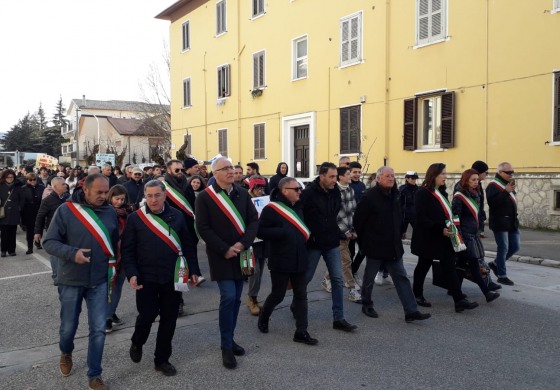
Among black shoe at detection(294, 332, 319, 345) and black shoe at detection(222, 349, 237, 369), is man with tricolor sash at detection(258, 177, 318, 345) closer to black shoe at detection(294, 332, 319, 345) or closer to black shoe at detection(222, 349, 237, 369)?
black shoe at detection(294, 332, 319, 345)

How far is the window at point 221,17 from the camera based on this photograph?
26.8 metres

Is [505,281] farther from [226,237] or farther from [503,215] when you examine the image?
[226,237]

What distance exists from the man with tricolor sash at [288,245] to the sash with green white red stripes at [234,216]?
1.79 ft

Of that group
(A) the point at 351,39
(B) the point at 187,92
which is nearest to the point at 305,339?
(A) the point at 351,39

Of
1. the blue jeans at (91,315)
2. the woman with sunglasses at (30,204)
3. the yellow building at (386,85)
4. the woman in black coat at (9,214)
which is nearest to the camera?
the blue jeans at (91,315)

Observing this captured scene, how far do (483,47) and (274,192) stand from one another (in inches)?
457

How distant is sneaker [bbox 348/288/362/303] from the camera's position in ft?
23.6

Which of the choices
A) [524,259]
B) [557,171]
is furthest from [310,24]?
[524,259]

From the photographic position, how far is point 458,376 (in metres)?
4.55

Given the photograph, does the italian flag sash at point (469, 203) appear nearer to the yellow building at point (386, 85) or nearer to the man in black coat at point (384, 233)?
the man in black coat at point (384, 233)

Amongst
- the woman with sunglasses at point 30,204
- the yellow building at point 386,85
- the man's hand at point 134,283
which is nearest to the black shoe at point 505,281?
the man's hand at point 134,283

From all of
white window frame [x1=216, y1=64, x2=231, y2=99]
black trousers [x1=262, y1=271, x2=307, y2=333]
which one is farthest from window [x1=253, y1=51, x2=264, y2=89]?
black trousers [x1=262, y1=271, x2=307, y2=333]

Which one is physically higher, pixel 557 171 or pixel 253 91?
pixel 253 91

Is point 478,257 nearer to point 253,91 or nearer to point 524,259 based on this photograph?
point 524,259
